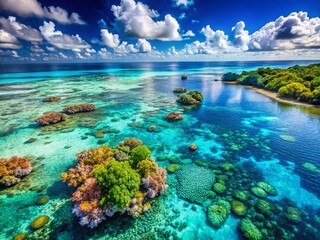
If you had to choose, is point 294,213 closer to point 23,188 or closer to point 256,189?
point 256,189

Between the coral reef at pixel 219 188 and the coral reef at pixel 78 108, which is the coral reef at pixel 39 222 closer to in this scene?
the coral reef at pixel 219 188

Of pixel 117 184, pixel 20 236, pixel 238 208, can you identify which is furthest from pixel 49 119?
pixel 238 208

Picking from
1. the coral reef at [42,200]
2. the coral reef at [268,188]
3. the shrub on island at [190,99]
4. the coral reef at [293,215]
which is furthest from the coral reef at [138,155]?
the shrub on island at [190,99]

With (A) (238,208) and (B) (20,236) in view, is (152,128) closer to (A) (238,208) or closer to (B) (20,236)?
(A) (238,208)

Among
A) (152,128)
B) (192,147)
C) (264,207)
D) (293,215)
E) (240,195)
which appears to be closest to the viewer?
(293,215)

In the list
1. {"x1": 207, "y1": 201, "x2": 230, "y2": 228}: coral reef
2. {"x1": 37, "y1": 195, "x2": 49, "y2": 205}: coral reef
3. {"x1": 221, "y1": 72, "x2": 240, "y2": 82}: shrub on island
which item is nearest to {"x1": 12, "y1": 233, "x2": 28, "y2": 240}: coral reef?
{"x1": 37, "y1": 195, "x2": 49, "y2": 205}: coral reef
